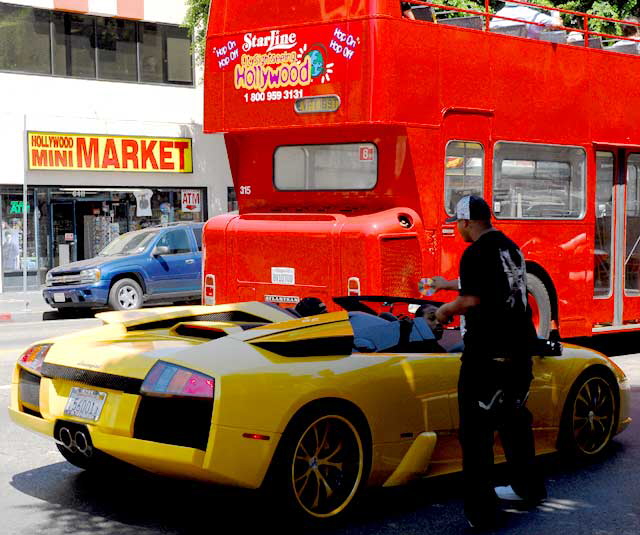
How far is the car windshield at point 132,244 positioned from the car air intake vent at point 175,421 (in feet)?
47.9

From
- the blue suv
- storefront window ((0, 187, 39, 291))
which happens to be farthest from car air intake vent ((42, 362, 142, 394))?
storefront window ((0, 187, 39, 291))

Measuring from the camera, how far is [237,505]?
5930 mm

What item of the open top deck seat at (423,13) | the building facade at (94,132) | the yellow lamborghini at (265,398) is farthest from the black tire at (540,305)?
the building facade at (94,132)

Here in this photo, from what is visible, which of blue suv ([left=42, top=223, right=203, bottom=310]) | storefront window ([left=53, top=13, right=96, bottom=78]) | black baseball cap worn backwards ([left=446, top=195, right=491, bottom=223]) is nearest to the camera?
black baseball cap worn backwards ([left=446, top=195, right=491, bottom=223])

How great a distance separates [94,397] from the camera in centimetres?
553

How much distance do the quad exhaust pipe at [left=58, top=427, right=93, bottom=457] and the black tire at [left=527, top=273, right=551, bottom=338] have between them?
6586 millimetres

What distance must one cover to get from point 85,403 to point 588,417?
129 inches

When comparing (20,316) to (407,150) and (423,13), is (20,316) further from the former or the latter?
(423,13)

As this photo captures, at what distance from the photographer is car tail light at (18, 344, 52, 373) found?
6041 millimetres

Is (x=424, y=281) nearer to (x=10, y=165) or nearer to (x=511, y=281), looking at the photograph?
(x=511, y=281)

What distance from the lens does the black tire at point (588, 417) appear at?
6.73 meters

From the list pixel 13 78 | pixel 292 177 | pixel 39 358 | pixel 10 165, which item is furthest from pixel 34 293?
pixel 39 358

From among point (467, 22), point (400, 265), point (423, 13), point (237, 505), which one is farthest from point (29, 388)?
point (467, 22)

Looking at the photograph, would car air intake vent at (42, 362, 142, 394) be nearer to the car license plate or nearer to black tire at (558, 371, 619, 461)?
the car license plate
